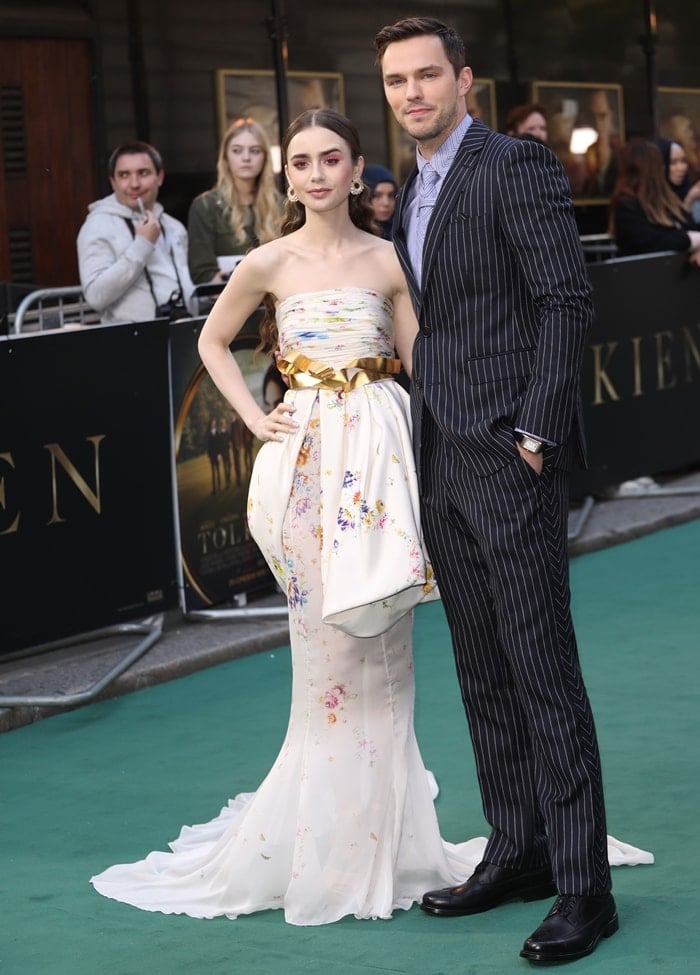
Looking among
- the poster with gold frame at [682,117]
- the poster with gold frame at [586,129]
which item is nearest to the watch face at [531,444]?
the poster with gold frame at [586,129]

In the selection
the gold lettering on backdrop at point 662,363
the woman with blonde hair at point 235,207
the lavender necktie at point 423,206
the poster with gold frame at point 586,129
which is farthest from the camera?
the poster with gold frame at point 586,129

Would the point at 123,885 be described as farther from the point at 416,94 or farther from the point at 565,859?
the point at 416,94

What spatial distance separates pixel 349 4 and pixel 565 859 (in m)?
8.19

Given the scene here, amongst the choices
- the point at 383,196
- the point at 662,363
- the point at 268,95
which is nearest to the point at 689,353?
the point at 662,363

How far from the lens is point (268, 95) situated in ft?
35.1

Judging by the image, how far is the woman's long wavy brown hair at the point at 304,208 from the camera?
440cm

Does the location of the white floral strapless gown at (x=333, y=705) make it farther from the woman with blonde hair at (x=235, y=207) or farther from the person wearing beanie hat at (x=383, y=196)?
the person wearing beanie hat at (x=383, y=196)

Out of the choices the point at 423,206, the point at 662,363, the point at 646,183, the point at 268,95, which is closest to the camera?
the point at 423,206

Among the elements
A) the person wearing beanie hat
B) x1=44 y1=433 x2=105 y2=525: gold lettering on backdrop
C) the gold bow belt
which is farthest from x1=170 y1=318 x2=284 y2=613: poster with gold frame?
the gold bow belt

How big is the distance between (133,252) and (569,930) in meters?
4.51

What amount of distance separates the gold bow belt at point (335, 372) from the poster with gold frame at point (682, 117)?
9889mm

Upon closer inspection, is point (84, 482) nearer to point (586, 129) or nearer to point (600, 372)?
point (600, 372)

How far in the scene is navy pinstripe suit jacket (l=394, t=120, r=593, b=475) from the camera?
12.8 feet

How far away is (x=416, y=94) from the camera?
13.2 ft
